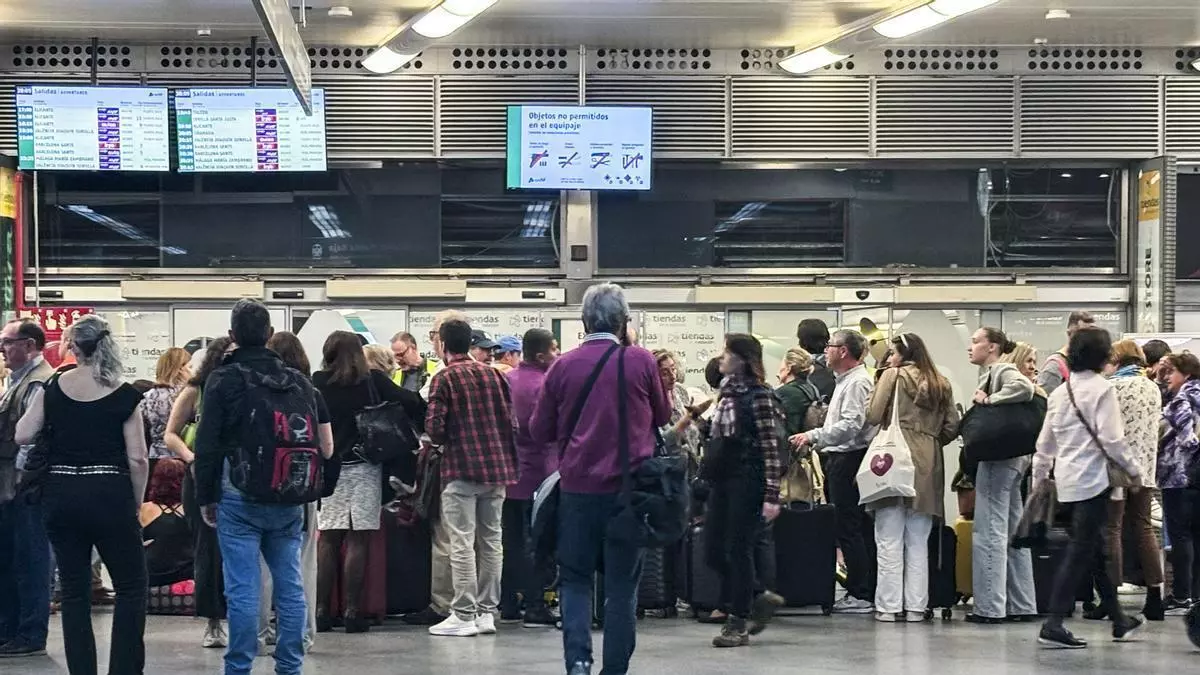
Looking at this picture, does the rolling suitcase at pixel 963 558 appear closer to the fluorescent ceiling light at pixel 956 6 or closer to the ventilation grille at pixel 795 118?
the fluorescent ceiling light at pixel 956 6

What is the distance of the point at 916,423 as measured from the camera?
28.4 feet

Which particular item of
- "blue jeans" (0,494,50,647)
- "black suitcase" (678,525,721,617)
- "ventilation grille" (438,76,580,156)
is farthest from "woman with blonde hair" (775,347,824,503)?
"ventilation grille" (438,76,580,156)

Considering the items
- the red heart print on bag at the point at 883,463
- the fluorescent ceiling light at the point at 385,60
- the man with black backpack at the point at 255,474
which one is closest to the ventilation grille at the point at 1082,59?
the fluorescent ceiling light at the point at 385,60

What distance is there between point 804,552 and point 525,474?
1649mm

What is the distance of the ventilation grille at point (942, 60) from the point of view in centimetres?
1303

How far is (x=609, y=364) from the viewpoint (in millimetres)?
5922

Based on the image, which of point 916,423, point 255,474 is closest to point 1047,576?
point 916,423

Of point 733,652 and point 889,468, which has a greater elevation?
point 889,468

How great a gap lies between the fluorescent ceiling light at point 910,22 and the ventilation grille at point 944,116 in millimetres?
1572

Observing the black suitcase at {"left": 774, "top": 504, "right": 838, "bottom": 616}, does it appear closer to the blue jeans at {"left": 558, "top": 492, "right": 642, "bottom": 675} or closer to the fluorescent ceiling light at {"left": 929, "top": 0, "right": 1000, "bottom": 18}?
the blue jeans at {"left": 558, "top": 492, "right": 642, "bottom": 675}

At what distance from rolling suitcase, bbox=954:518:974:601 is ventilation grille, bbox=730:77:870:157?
15.3ft

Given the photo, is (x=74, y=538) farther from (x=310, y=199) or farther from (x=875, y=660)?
(x=310, y=199)

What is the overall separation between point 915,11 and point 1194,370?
→ 3.19 m

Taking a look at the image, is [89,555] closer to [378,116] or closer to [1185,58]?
[378,116]
